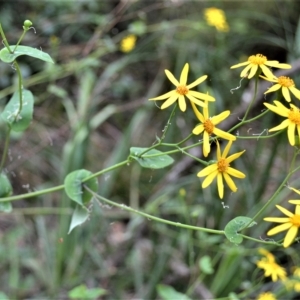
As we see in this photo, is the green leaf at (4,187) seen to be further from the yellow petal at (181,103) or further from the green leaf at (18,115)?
the yellow petal at (181,103)

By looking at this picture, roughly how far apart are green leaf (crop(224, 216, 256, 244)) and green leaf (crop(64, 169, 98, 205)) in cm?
20

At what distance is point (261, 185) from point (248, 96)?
0.25m

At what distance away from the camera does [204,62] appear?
1880mm

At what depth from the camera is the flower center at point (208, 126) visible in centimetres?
51

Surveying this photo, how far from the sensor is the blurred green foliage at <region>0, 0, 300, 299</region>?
48.6 inches

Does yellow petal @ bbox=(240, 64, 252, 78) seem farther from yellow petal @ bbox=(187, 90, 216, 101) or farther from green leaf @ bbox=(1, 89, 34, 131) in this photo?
green leaf @ bbox=(1, 89, 34, 131)

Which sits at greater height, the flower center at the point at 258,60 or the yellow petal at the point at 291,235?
the flower center at the point at 258,60

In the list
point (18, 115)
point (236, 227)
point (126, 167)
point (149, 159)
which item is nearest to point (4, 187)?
point (18, 115)

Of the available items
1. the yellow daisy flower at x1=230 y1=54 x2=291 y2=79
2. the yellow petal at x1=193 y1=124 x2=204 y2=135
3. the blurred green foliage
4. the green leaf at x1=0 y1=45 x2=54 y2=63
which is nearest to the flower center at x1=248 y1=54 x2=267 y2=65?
the yellow daisy flower at x1=230 y1=54 x2=291 y2=79

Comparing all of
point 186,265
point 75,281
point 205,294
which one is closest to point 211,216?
point 186,265

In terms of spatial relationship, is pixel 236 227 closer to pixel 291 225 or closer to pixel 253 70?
pixel 291 225

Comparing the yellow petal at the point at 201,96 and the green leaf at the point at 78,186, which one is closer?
the yellow petal at the point at 201,96

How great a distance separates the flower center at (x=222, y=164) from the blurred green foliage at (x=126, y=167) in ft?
0.97

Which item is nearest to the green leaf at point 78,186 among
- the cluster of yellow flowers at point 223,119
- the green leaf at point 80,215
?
the green leaf at point 80,215
